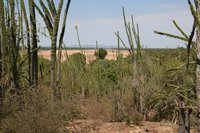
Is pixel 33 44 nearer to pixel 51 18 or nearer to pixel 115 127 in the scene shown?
pixel 51 18

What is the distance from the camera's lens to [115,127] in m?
8.66

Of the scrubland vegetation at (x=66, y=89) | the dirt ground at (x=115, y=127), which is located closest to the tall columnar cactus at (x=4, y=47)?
A: the scrubland vegetation at (x=66, y=89)

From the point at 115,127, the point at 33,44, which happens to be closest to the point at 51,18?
the point at 33,44

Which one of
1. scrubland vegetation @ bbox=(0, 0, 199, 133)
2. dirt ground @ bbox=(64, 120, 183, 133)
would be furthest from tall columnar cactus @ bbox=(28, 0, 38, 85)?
dirt ground @ bbox=(64, 120, 183, 133)

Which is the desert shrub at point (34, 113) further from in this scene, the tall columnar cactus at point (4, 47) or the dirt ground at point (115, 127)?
the tall columnar cactus at point (4, 47)

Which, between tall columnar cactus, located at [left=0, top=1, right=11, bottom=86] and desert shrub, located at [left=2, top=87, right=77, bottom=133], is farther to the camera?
tall columnar cactus, located at [left=0, top=1, right=11, bottom=86]

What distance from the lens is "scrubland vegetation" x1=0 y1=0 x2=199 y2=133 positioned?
704 cm

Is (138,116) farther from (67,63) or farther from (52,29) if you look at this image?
(67,63)

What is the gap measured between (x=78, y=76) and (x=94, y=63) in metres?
2.53

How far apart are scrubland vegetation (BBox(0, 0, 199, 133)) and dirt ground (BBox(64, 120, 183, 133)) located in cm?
22

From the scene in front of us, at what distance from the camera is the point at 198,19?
8.62 feet

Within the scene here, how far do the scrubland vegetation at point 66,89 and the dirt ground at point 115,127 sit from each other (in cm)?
22

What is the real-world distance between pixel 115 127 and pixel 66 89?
2.63 m

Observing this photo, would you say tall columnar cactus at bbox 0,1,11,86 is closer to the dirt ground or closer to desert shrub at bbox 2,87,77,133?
desert shrub at bbox 2,87,77,133
